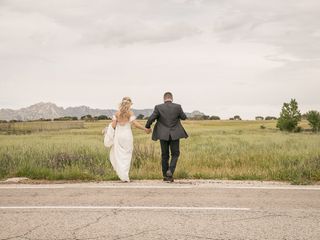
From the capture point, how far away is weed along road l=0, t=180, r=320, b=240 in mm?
5820

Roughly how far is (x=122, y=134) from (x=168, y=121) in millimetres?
1171

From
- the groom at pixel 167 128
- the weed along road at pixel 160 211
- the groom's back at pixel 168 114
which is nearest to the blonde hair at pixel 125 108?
the groom at pixel 167 128

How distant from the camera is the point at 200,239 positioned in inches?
217

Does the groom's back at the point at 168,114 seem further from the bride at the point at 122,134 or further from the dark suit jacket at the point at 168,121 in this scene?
the bride at the point at 122,134

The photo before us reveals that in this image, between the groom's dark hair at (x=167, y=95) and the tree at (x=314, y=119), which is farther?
the tree at (x=314, y=119)

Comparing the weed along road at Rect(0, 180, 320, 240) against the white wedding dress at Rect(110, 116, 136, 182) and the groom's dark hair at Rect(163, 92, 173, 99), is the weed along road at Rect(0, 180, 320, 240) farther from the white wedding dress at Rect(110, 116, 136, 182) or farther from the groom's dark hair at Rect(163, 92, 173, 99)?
the groom's dark hair at Rect(163, 92, 173, 99)

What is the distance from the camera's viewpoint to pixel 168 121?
10.6m

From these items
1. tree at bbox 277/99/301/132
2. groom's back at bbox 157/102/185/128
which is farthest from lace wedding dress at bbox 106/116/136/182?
tree at bbox 277/99/301/132

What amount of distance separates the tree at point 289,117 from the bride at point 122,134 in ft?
268

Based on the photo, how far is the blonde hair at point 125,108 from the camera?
34.5 feet

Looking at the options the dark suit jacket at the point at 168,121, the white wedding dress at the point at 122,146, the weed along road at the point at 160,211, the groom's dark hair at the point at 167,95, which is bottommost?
the weed along road at the point at 160,211

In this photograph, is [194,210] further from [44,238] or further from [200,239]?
[44,238]

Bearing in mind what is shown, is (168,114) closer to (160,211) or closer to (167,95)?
(167,95)

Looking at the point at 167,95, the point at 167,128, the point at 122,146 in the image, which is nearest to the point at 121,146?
the point at 122,146
